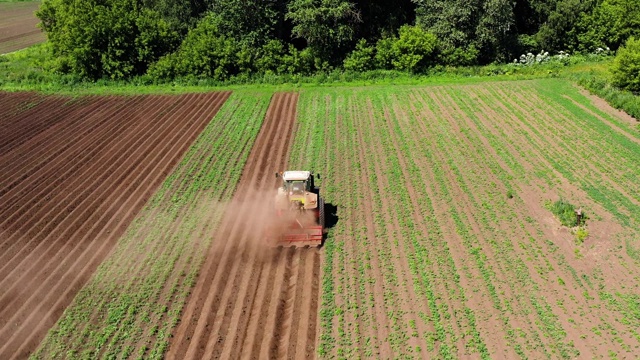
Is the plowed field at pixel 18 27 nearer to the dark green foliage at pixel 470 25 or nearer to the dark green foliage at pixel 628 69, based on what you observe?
the dark green foliage at pixel 470 25

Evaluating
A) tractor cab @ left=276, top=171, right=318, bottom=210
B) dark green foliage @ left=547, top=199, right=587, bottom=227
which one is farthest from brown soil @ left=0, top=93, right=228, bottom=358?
dark green foliage @ left=547, top=199, right=587, bottom=227

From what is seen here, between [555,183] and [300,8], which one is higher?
[300,8]

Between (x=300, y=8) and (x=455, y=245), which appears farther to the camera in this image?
(x=300, y=8)

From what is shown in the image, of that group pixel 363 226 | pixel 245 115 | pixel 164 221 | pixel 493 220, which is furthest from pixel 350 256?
pixel 245 115

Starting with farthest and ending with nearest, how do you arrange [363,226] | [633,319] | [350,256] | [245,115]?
[245,115]
[363,226]
[350,256]
[633,319]

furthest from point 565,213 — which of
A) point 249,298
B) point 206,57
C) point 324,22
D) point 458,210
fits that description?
point 206,57

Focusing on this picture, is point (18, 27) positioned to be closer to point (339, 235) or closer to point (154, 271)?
point (154, 271)

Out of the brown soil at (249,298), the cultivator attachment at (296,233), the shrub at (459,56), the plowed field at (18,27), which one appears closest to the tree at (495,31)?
the shrub at (459,56)

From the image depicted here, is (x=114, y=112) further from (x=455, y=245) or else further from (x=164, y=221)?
(x=455, y=245)
